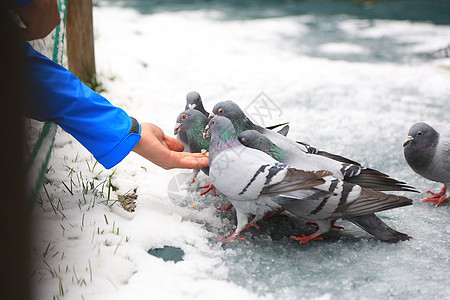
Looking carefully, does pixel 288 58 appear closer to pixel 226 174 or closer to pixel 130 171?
pixel 130 171

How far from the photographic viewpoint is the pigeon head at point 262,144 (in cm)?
247

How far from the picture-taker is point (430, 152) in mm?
2764

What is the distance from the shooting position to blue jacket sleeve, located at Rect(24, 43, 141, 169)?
2.00 meters

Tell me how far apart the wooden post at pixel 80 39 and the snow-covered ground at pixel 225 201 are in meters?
0.30

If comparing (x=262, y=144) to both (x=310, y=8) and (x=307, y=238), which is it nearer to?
(x=307, y=238)

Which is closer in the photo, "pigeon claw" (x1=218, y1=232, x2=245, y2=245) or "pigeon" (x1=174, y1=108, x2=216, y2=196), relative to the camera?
"pigeon claw" (x1=218, y1=232, x2=245, y2=245)

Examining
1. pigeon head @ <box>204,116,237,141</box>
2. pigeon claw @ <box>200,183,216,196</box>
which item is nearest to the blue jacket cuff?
pigeon head @ <box>204,116,237,141</box>

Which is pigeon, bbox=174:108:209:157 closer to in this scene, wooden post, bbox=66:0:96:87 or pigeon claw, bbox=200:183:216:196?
pigeon claw, bbox=200:183:216:196

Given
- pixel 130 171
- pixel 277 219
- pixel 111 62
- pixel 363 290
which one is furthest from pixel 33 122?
pixel 111 62

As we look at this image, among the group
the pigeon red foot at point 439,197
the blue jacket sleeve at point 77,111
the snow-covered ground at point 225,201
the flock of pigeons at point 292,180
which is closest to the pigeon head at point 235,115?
the flock of pigeons at point 292,180

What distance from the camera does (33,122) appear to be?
254 cm

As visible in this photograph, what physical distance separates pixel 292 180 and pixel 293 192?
0.21 feet

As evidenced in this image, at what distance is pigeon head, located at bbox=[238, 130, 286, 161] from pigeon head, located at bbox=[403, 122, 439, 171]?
3.07 ft

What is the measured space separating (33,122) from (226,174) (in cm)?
119
